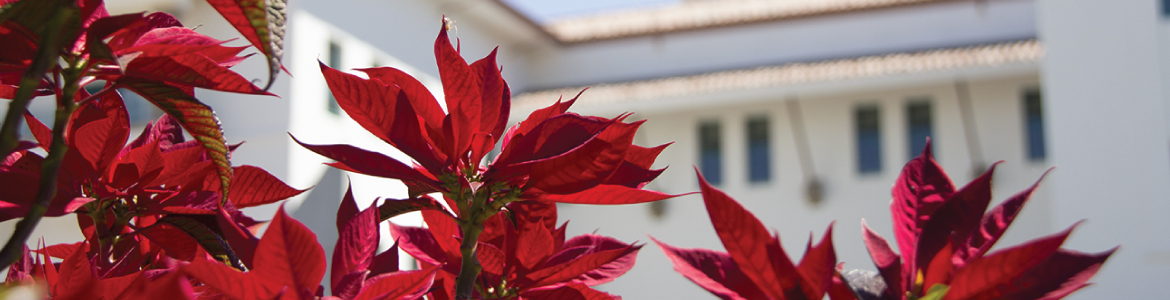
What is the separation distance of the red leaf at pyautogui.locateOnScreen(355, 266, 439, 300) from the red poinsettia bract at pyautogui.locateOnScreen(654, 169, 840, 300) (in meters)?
0.11

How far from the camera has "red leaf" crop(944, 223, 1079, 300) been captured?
0.41m

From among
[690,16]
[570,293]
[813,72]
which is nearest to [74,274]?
[570,293]

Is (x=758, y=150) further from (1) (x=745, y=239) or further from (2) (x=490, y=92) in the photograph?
(1) (x=745, y=239)

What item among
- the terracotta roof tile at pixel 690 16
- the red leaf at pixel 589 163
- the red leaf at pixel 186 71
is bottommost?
the red leaf at pixel 589 163

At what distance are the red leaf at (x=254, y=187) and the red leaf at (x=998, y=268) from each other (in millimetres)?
408

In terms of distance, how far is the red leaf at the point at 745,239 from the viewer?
16.3 inches

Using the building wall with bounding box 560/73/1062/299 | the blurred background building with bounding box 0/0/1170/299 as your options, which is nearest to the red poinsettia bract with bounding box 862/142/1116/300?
the blurred background building with bounding box 0/0/1170/299

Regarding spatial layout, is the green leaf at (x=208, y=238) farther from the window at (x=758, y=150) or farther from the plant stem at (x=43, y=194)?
the window at (x=758, y=150)

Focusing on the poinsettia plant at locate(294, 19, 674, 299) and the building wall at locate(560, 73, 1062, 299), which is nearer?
the poinsettia plant at locate(294, 19, 674, 299)

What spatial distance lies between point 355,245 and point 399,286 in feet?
0.16

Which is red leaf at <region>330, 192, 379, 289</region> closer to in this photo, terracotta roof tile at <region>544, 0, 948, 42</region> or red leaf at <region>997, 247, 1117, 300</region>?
red leaf at <region>997, 247, 1117, 300</region>

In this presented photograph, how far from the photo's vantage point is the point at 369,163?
21.0 inches

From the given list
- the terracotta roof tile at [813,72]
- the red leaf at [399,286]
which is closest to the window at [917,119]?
the terracotta roof tile at [813,72]

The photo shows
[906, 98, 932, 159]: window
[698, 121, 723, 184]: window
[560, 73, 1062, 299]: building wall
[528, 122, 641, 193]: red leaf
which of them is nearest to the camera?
[528, 122, 641, 193]: red leaf
